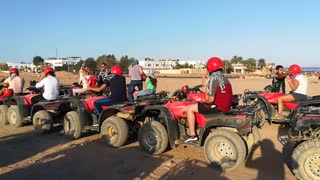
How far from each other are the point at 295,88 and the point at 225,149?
4.86m

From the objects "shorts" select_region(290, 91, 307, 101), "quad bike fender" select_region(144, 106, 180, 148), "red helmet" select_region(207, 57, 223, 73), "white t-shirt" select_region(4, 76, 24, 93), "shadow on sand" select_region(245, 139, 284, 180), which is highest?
"red helmet" select_region(207, 57, 223, 73)

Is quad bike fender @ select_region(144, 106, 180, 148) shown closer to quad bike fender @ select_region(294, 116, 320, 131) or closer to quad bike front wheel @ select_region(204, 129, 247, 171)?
quad bike front wheel @ select_region(204, 129, 247, 171)

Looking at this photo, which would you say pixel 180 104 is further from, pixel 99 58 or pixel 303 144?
pixel 99 58

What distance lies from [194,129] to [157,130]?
0.86 meters

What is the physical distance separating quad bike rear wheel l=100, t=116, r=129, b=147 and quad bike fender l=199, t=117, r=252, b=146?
2075mm

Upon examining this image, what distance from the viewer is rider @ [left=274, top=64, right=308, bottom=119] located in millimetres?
11062

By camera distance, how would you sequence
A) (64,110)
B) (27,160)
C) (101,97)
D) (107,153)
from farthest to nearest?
(64,110)
(101,97)
(107,153)
(27,160)

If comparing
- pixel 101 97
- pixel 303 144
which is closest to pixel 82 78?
pixel 101 97

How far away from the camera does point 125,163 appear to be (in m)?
7.68

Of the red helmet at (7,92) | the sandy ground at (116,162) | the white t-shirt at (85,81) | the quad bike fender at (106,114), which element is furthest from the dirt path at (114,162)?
the red helmet at (7,92)

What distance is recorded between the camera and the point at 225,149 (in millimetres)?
7203

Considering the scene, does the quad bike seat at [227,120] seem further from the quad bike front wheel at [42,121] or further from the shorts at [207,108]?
the quad bike front wheel at [42,121]

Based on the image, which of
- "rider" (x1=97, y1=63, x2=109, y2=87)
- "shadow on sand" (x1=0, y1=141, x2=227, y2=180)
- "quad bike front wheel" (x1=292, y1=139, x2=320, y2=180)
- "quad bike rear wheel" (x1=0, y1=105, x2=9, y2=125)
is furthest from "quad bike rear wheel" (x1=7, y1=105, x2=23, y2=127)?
"quad bike front wheel" (x1=292, y1=139, x2=320, y2=180)

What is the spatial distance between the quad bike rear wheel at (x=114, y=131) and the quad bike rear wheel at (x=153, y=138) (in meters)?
0.56
